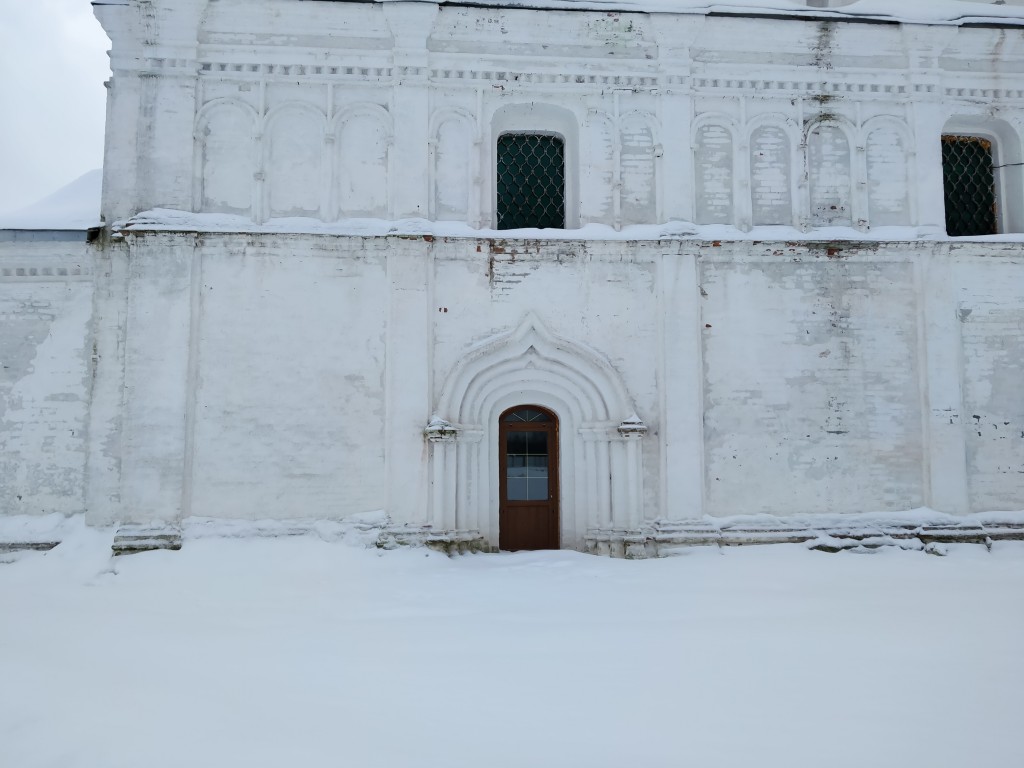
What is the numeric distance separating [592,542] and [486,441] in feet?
6.35

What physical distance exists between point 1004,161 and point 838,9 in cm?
343

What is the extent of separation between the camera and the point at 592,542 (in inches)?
362

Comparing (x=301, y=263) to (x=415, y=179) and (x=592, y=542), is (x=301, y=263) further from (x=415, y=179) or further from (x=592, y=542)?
(x=592, y=542)

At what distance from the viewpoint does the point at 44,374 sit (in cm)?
902

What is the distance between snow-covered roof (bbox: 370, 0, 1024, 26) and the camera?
31.4ft

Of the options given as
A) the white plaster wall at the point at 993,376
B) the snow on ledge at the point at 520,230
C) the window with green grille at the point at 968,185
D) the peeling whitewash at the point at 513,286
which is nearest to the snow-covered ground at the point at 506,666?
the peeling whitewash at the point at 513,286

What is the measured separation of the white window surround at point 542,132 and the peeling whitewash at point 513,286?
5cm

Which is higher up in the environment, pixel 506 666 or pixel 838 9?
pixel 838 9

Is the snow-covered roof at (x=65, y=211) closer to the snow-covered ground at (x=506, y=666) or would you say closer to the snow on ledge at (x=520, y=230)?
the snow on ledge at (x=520, y=230)

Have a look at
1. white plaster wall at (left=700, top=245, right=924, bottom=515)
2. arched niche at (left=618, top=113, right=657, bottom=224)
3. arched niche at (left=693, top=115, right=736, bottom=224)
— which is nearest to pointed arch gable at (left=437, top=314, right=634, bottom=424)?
white plaster wall at (left=700, top=245, right=924, bottom=515)

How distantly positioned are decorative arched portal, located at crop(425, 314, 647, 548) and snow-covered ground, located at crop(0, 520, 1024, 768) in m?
1.16

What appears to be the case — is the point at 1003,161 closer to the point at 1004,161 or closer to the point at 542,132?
the point at 1004,161

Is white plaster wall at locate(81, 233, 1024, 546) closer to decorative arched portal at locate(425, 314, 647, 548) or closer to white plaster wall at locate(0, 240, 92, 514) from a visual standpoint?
decorative arched portal at locate(425, 314, 647, 548)

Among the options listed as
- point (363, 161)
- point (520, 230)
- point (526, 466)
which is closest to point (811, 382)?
point (526, 466)
